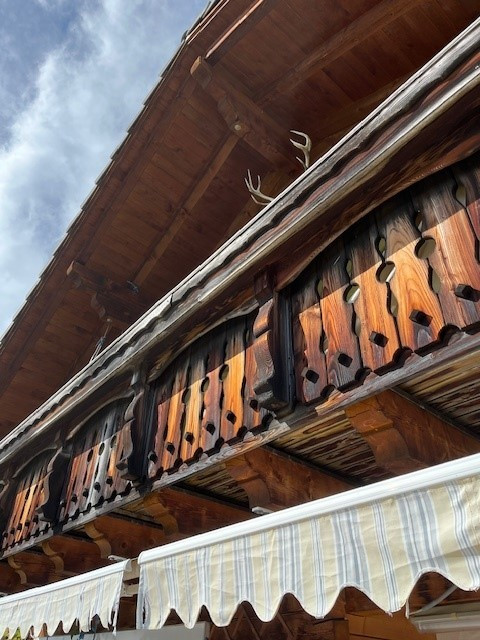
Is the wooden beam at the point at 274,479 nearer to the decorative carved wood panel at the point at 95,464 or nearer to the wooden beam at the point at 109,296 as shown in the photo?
the decorative carved wood panel at the point at 95,464

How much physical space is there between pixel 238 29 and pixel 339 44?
34.5 inches

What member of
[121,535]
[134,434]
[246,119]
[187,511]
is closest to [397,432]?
[187,511]

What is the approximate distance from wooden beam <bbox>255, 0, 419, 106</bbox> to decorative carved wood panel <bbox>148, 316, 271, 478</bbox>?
9.04ft

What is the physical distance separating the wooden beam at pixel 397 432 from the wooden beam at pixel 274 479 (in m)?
0.67

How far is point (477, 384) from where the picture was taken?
2.19 metres

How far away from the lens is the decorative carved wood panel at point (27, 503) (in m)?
4.59

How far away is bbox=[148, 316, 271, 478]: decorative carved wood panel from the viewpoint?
2.87 m

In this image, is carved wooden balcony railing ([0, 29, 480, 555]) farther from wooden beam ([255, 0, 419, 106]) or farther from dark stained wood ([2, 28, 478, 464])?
wooden beam ([255, 0, 419, 106])

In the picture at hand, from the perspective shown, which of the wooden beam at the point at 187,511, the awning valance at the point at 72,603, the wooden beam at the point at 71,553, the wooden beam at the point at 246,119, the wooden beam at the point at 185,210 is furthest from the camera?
the wooden beam at the point at 185,210

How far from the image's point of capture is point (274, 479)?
109 inches

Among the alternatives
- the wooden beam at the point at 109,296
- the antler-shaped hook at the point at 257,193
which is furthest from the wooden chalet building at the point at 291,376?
the wooden beam at the point at 109,296

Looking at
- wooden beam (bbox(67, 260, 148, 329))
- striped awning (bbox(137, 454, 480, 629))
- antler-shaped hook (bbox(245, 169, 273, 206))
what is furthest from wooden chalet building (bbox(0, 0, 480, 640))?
wooden beam (bbox(67, 260, 148, 329))

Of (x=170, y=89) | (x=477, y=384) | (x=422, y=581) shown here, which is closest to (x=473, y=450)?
(x=477, y=384)

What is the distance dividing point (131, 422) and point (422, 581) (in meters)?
2.04
